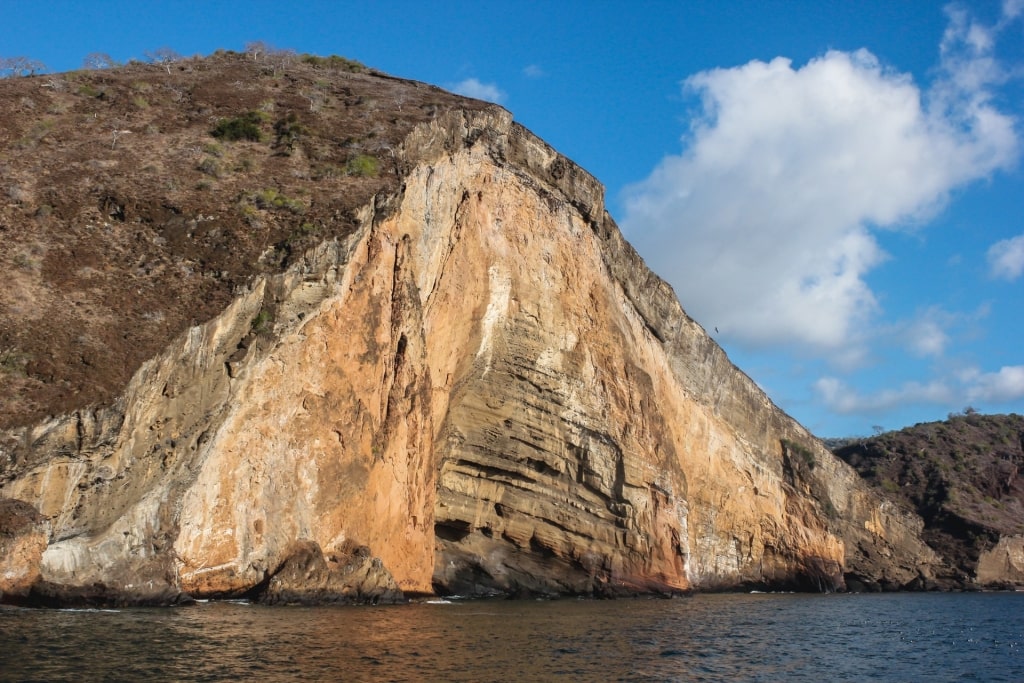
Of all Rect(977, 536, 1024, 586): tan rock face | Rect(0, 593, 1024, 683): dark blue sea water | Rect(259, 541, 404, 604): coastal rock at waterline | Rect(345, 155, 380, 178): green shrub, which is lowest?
Rect(0, 593, 1024, 683): dark blue sea water

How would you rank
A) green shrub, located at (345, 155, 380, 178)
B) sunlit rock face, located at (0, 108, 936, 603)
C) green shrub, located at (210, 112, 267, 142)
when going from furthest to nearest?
green shrub, located at (210, 112, 267, 142), green shrub, located at (345, 155, 380, 178), sunlit rock face, located at (0, 108, 936, 603)

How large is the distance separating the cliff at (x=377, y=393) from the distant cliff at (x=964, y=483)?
17.4 meters

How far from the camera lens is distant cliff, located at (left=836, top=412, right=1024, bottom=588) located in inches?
2404

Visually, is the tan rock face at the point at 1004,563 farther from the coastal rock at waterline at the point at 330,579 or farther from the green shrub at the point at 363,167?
the green shrub at the point at 363,167

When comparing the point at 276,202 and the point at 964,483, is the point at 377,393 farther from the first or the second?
the point at 964,483

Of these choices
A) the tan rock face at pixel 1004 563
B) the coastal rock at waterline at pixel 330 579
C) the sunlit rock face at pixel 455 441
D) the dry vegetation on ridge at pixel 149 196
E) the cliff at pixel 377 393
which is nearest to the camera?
the cliff at pixel 377 393

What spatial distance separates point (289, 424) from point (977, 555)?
5287 centimetres

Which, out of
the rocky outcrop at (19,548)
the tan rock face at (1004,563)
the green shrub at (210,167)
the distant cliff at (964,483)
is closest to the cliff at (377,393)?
the rocky outcrop at (19,548)

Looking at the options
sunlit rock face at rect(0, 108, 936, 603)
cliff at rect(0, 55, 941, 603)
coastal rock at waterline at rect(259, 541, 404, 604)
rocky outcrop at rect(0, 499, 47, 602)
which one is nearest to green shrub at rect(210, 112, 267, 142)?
cliff at rect(0, 55, 941, 603)

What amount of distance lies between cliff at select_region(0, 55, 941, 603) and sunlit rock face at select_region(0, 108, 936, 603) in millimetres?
83

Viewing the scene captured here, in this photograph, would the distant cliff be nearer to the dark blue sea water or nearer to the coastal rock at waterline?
the dark blue sea water

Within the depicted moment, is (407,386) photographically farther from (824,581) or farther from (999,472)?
(999,472)

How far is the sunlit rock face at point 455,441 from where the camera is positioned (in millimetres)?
20656

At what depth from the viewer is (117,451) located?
20.1 m
